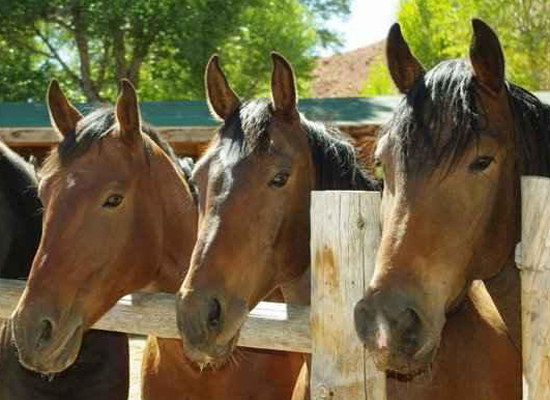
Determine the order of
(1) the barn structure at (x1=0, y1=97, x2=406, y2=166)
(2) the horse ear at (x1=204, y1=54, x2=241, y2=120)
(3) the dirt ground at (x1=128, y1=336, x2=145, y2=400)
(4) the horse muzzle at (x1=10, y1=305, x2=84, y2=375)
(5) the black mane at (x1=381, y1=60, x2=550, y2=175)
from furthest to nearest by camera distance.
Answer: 1. (1) the barn structure at (x1=0, y1=97, x2=406, y2=166)
2. (3) the dirt ground at (x1=128, y1=336, x2=145, y2=400)
3. (2) the horse ear at (x1=204, y1=54, x2=241, y2=120)
4. (4) the horse muzzle at (x1=10, y1=305, x2=84, y2=375)
5. (5) the black mane at (x1=381, y1=60, x2=550, y2=175)

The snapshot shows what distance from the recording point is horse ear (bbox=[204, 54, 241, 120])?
3232 millimetres

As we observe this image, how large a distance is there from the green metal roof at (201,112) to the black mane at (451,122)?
8459 mm

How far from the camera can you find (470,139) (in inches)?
90.4

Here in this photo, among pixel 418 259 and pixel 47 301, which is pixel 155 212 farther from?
pixel 418 259

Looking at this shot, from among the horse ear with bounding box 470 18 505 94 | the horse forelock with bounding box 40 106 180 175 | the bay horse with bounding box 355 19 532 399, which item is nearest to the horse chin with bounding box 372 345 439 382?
the bay horse with bounding box 355 19 532 399

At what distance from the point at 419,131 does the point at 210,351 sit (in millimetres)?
986

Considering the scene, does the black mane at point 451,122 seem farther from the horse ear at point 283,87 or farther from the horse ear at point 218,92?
the horse ear at point 218,92

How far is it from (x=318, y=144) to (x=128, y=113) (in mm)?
892

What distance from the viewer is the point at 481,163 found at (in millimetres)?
2320

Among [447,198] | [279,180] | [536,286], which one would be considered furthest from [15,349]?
[536,286]

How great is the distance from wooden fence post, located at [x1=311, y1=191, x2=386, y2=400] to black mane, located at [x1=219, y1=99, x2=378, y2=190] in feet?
1.90

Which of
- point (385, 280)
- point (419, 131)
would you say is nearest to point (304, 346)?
point (385, 280)

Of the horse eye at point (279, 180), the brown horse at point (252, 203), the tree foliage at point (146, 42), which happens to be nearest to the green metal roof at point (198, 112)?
the tree foliage at point (146, 42)

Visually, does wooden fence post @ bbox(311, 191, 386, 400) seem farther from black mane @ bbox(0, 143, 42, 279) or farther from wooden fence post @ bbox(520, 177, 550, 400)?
black mane @ bbox(0, 143, 42, 279)
